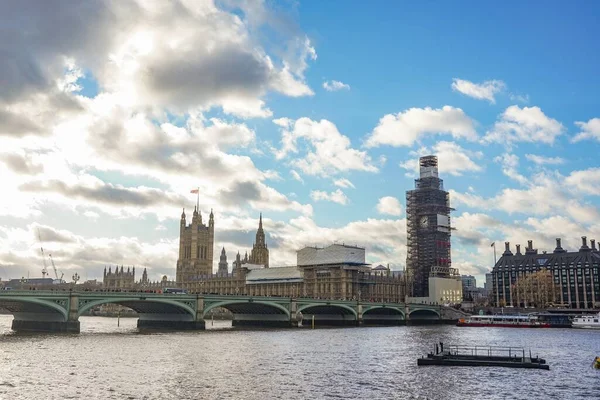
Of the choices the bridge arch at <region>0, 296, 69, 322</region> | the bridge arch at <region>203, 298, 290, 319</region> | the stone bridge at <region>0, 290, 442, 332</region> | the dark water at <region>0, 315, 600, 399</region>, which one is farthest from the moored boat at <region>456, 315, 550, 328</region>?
the bridge arch at <region>0, 296, 69, 322</region>

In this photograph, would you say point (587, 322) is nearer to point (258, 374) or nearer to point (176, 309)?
point (176, 309)

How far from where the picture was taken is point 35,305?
355 ft

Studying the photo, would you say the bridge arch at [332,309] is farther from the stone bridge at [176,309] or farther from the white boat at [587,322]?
the white boat at [587,322]

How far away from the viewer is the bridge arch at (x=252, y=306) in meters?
136

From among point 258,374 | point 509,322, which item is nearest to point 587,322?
point 509,322

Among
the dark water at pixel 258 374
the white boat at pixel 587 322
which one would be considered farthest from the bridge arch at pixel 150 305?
the white boat at pixel 587 322

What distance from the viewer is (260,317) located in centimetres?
16238

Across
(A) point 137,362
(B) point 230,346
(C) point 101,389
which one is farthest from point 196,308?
(C) point 101,389

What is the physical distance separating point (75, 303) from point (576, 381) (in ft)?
263

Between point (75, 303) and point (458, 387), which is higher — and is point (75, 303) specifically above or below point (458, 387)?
above

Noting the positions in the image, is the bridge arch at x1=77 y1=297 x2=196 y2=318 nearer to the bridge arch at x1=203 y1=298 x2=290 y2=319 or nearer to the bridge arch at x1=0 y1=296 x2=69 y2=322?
the bridge arch at x1=0 y1=296 x2=69 y2=322

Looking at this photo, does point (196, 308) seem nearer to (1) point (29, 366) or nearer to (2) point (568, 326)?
(1) point (29, 366)

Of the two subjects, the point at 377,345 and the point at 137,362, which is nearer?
the point at 137,362

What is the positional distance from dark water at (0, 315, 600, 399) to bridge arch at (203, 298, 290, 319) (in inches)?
1803
